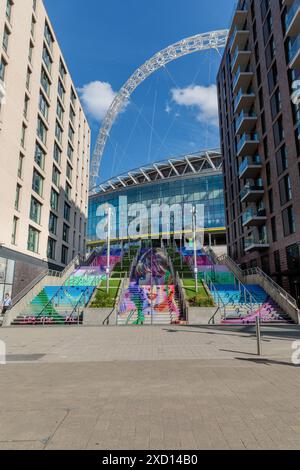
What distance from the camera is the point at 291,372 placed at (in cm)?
788

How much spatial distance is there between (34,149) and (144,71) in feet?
220

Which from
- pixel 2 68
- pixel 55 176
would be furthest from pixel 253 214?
pixel 2 68

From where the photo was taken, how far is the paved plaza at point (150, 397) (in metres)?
4.12

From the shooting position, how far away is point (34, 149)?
30.7 m

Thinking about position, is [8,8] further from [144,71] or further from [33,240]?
[144,71]

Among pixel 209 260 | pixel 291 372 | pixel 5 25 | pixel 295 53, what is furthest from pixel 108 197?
pixel 291 372

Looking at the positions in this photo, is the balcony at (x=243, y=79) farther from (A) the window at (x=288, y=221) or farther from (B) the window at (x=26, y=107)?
(B) the window at (x=26, y=107)

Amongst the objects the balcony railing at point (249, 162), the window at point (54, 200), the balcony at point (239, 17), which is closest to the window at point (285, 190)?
the balcony railing at point (249, 162)

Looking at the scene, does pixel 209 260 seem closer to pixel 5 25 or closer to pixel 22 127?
pixel 22 127

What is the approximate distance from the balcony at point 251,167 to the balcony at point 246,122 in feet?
12.5

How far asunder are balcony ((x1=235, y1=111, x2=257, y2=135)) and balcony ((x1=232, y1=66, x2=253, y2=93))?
3.48 metres

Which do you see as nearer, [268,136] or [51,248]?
[268,136]

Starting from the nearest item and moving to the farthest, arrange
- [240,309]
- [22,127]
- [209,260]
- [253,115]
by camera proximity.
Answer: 1. [240,309]
2. [22,127]
3. [253,115]
4. [209,260]

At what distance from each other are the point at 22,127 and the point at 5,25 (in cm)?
846
